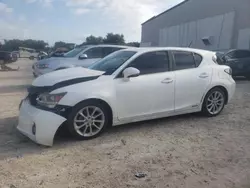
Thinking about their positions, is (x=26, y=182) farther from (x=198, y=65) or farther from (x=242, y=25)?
(x=242, y=25)

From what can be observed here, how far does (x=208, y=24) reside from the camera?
27.0m

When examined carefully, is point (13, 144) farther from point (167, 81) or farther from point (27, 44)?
point (27, 44)

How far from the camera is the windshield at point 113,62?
18.9ft

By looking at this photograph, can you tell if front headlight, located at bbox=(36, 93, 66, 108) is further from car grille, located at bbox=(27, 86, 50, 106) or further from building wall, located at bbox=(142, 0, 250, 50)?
building wall, located at bbox=(142, 0, 250, 50)

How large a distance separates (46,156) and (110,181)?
1.27 metres

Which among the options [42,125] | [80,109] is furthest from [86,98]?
[42,125]

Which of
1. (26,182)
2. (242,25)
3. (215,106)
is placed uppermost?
(242,25)

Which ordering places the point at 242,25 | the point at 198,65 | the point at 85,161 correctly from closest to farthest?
the point at 85,161
the point at 198,65
the point at 242,25

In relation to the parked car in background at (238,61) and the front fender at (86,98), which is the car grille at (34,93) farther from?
the parked car in background at (238,61)

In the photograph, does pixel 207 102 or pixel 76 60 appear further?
pixel 76 60

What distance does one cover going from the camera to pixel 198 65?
6535 millimetres

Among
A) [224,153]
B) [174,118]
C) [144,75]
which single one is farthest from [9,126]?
[224,153]

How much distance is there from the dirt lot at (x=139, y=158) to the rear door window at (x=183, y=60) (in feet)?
3.88

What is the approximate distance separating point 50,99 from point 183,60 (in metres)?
2.92
